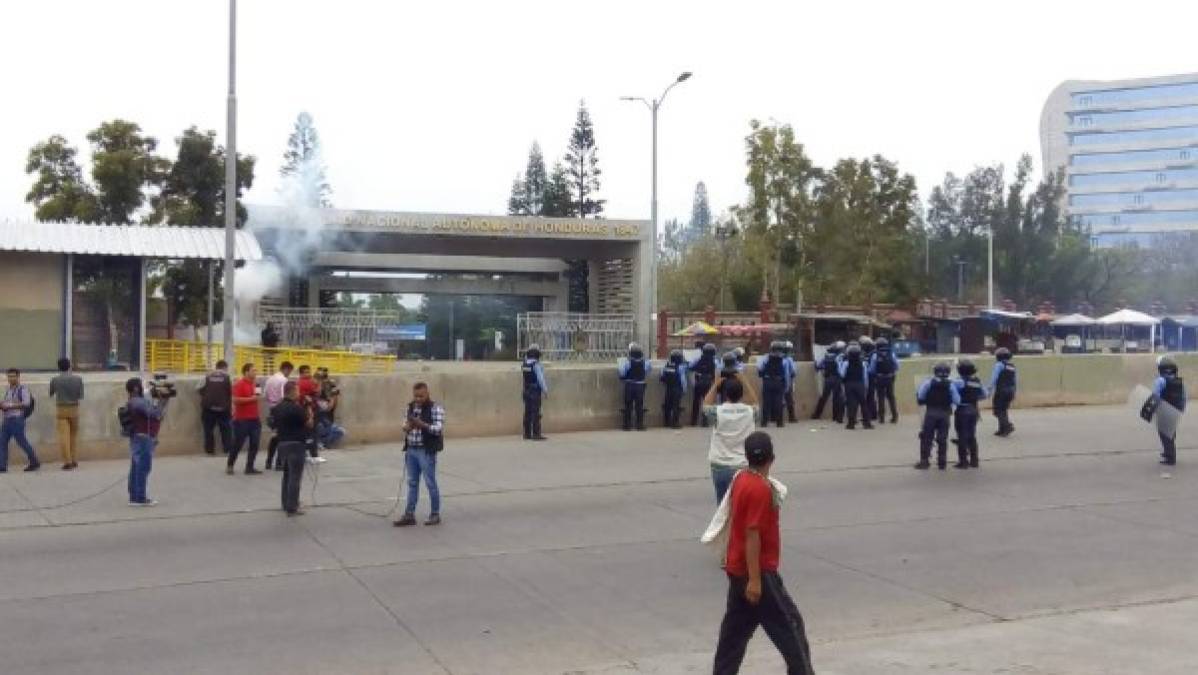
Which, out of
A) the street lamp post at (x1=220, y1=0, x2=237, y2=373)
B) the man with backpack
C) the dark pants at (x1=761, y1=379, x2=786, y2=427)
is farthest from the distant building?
the man with backpack

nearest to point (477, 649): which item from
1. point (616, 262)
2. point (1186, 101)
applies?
point (616, 262)

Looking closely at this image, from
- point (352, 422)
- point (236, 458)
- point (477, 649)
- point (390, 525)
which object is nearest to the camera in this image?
point (477, 649)

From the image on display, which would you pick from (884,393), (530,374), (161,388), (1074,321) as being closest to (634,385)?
(530,374)

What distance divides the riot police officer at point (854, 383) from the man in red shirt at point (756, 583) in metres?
14.8

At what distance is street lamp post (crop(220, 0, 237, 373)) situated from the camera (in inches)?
816

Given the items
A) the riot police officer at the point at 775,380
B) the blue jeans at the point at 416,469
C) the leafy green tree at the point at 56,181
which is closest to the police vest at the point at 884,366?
the riot police officer at the point at 775,380

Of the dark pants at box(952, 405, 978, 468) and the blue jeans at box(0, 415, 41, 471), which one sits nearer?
the blue jeans at box(0, 415, 41, 471)

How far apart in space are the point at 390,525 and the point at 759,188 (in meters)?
42.2

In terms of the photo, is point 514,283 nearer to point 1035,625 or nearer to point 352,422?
point 352,422

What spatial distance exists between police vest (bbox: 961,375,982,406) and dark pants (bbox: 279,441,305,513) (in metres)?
8.57

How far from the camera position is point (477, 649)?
718cm

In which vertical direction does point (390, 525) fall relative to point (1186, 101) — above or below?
below

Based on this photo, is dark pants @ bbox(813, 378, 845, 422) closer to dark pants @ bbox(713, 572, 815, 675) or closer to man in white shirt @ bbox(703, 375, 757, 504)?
man in white shirt @ bbox(703, 375, 757, 504)

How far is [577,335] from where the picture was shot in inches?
1759
